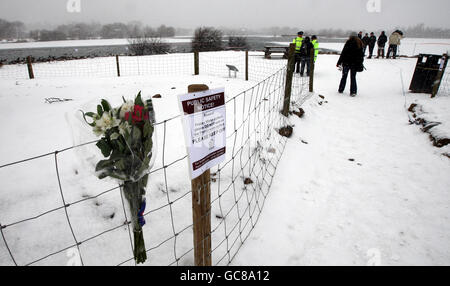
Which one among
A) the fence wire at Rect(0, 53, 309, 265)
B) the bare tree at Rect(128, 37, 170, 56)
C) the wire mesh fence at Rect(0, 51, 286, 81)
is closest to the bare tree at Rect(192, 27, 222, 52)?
the bare tree at Rect(128, 37, 170, 56)

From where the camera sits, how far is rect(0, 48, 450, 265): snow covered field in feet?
8.06

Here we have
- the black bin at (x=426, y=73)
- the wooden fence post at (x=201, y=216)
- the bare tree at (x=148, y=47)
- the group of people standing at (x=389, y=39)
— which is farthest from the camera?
the bare tree at (x=148, y=47)

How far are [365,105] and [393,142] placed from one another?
2.42 metres

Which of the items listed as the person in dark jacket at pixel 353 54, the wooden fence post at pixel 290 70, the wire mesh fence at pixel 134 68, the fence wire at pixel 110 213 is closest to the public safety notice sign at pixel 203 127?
the fence wire at pixel 110 213

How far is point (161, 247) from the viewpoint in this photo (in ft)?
8.20

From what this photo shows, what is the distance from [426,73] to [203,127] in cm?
890

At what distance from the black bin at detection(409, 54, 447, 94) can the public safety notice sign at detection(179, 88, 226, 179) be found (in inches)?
333

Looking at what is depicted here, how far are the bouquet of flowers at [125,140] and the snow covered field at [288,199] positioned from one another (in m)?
0.16

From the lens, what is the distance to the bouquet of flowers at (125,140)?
1427mm

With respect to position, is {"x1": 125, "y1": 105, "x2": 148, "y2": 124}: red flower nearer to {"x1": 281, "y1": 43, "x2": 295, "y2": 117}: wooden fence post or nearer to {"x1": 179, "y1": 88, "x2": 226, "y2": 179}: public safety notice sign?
{"x1": 179, "y1": 88, "x2": 226, "y2": 179}: public safety notice sign

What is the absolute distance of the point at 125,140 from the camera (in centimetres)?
145

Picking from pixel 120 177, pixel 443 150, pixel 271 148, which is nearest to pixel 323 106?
pixel 443 150
